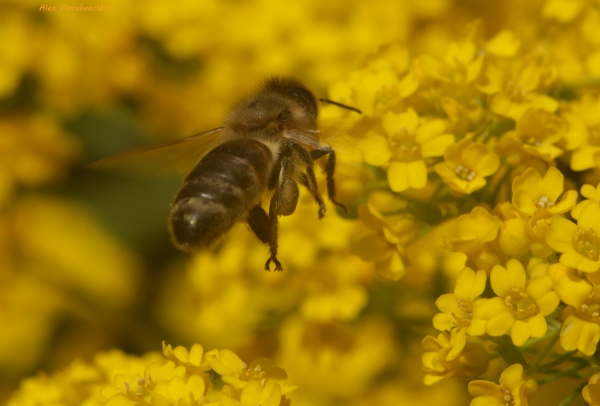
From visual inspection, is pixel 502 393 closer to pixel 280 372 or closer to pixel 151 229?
pixel 280 372

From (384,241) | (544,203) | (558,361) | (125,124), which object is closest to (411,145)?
(384,241)

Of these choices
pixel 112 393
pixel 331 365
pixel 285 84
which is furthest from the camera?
pixel 331 365

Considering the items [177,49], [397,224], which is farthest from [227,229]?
[177,49]

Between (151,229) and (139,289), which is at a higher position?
(151,229)

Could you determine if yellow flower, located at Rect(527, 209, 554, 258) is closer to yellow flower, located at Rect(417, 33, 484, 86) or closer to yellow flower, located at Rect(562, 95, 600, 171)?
yellow flower, located at Rect(562, 95, 600, 171)

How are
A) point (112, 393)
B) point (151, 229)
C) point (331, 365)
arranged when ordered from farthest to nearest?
point (151, 229) → point (331, 365) → point (112, 393)

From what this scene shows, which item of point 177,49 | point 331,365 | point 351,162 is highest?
point 351,162

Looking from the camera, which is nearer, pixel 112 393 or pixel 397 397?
pixel 112 393
